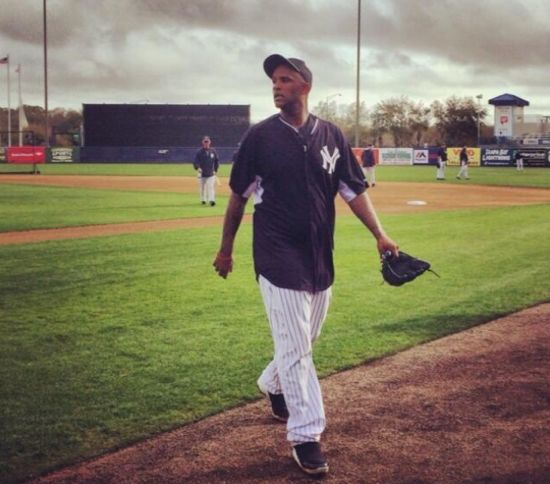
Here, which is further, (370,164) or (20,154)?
(20,154)

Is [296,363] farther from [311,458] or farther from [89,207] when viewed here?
[89,207]

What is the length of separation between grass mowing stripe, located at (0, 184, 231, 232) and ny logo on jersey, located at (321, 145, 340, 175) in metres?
12.9

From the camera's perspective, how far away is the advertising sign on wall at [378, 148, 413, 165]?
6256 centimetres

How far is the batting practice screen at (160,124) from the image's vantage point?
69.6 m

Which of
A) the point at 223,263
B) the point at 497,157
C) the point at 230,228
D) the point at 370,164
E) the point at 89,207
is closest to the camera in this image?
the point at 230,228

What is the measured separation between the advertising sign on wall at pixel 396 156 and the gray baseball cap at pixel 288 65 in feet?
196

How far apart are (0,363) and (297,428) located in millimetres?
3121

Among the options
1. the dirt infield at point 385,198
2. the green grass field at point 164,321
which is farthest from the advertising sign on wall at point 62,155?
the green grass field at point 164,321

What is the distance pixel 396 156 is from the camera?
63.2 metres

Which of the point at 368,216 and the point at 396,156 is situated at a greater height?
the point at 396,156

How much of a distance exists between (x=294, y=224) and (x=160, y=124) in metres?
68.0

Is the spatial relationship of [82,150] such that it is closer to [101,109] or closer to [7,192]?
[101,109]

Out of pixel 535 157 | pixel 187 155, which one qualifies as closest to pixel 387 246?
pixel 535 157

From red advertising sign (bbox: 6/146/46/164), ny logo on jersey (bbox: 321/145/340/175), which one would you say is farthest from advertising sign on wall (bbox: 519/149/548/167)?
ny logo on jersey (bbox: 321/145/340/175)
